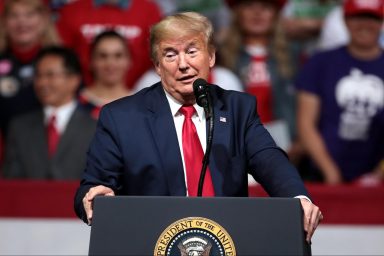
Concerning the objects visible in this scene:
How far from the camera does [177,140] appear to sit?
3141 millimetres

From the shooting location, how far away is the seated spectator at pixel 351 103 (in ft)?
18.6

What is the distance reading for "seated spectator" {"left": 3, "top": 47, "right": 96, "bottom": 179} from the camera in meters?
5.48

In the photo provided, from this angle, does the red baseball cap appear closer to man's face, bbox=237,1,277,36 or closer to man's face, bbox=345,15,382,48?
man's face, bbox=345,15,382,48

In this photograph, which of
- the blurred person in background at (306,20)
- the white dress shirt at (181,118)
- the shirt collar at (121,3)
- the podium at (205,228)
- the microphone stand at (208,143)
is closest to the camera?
the podium at (205,228)

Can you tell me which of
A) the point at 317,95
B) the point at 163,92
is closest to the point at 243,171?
the point at 163,92

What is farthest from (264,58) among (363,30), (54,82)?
(54,82)

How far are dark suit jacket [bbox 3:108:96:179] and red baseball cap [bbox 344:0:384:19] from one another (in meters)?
1.58

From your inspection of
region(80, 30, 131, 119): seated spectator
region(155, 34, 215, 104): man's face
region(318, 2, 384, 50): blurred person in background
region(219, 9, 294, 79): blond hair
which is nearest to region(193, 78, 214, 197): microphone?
region(155, 34, 215, 104): man's face

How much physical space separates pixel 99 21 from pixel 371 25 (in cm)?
166

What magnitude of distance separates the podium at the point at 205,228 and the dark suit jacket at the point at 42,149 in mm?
2694

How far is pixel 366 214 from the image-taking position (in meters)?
4.89

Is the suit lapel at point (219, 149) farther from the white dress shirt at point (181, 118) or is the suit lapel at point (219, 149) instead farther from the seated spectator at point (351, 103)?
the seated spectator at point (351, 103)

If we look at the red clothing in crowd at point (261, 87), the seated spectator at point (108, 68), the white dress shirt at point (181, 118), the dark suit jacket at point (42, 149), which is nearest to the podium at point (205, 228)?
the white dress shirt at point (181, 118)

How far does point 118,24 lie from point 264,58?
92 cm
